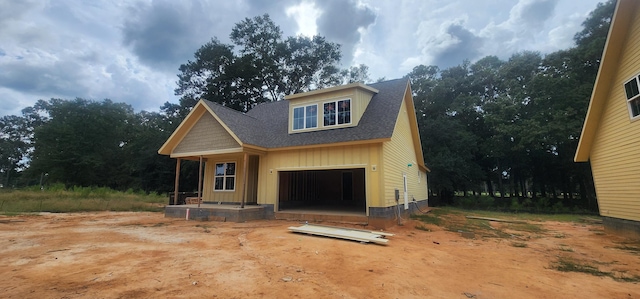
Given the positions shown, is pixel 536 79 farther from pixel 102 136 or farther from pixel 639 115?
pixel 102 136

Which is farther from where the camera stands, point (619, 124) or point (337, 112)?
point (337, 112)

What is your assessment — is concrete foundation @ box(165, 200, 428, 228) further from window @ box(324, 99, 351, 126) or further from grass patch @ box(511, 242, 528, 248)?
window @ box(324, 99, 351, 126)

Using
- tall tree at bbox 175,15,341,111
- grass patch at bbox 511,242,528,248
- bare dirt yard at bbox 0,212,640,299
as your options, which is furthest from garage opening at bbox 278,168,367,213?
tall tree at bbox 175,15,341,111

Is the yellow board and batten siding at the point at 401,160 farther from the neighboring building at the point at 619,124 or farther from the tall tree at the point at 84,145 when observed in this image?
the tall tree at the point at 84,145

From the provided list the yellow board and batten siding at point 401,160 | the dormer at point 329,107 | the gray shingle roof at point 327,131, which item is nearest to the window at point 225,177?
the gray shingle roof at point 327,131

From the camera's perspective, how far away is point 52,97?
41125 millimetres

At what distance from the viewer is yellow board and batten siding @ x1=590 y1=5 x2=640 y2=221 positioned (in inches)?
311

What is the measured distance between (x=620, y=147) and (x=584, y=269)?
6253 mm

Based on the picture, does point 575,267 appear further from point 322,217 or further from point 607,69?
point 607,69

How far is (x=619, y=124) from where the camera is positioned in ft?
28.3

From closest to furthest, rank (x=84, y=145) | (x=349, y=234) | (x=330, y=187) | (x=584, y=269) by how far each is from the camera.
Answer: (x=584, y=269), (x=349, y=234), (x=330, y=187), (x=84, y=145)

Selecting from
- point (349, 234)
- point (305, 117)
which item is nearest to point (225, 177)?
point (305, 117)

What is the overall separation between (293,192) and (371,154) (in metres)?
6.96

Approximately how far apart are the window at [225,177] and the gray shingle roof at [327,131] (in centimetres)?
258
